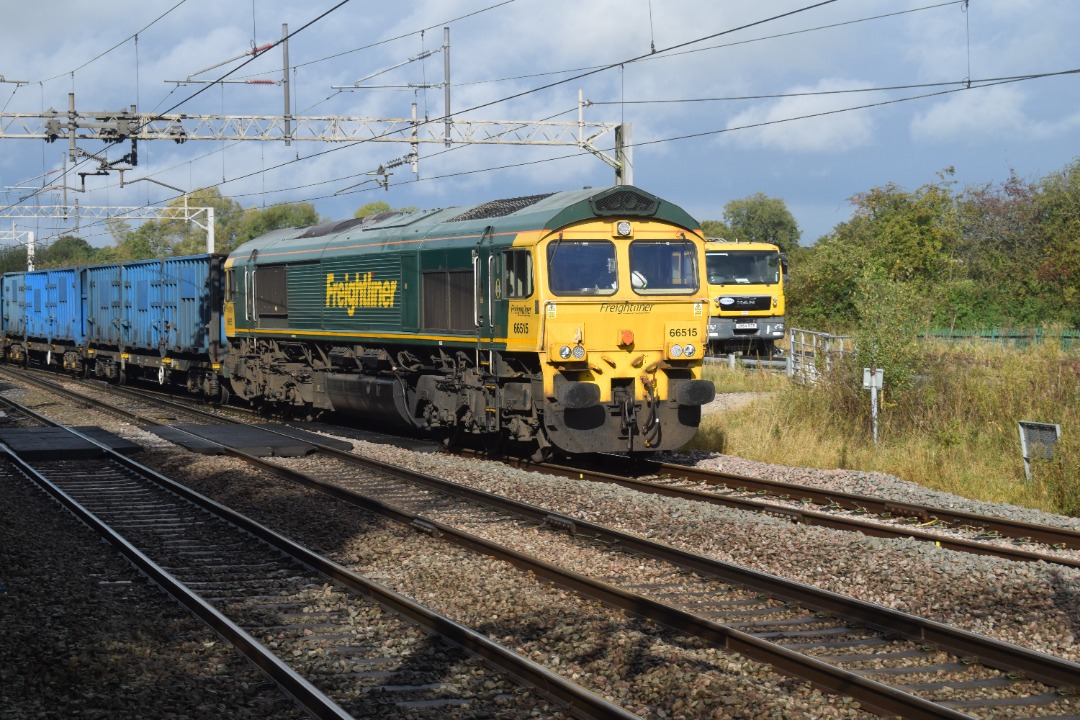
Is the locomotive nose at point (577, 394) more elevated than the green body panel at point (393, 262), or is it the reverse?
the green body panel at point (393, 262)

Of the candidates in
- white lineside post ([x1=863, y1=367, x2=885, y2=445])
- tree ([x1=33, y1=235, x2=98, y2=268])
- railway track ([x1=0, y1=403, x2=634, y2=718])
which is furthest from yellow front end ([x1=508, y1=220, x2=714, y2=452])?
tree ([x1=33, y1=235, x2=98, y2=268])

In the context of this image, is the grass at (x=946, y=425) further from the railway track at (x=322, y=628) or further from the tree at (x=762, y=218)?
the tree at (x=762, y=218)

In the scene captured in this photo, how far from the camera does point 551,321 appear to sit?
45.6 ft

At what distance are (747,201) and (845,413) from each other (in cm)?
9768

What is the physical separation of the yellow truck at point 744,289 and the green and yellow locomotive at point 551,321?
Result: 50.8 ft

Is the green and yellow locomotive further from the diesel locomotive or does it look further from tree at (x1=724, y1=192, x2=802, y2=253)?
tree at (x1=724, y1=192, x2=802, y2=253)

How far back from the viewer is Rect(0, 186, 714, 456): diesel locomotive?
14.1 meters

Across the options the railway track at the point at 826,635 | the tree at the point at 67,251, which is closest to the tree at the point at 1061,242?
the railway track at the point at 826,635

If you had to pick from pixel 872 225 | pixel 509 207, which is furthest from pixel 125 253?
pixel 509 207

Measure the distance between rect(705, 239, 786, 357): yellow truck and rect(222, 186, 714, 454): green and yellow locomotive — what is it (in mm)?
15488

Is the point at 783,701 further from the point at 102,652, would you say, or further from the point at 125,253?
the point at 125,253

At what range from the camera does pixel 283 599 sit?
8.43 m

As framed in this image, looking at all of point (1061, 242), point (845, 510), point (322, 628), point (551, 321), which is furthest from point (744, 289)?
point (322, 628)

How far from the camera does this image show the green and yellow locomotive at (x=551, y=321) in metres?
14.1
